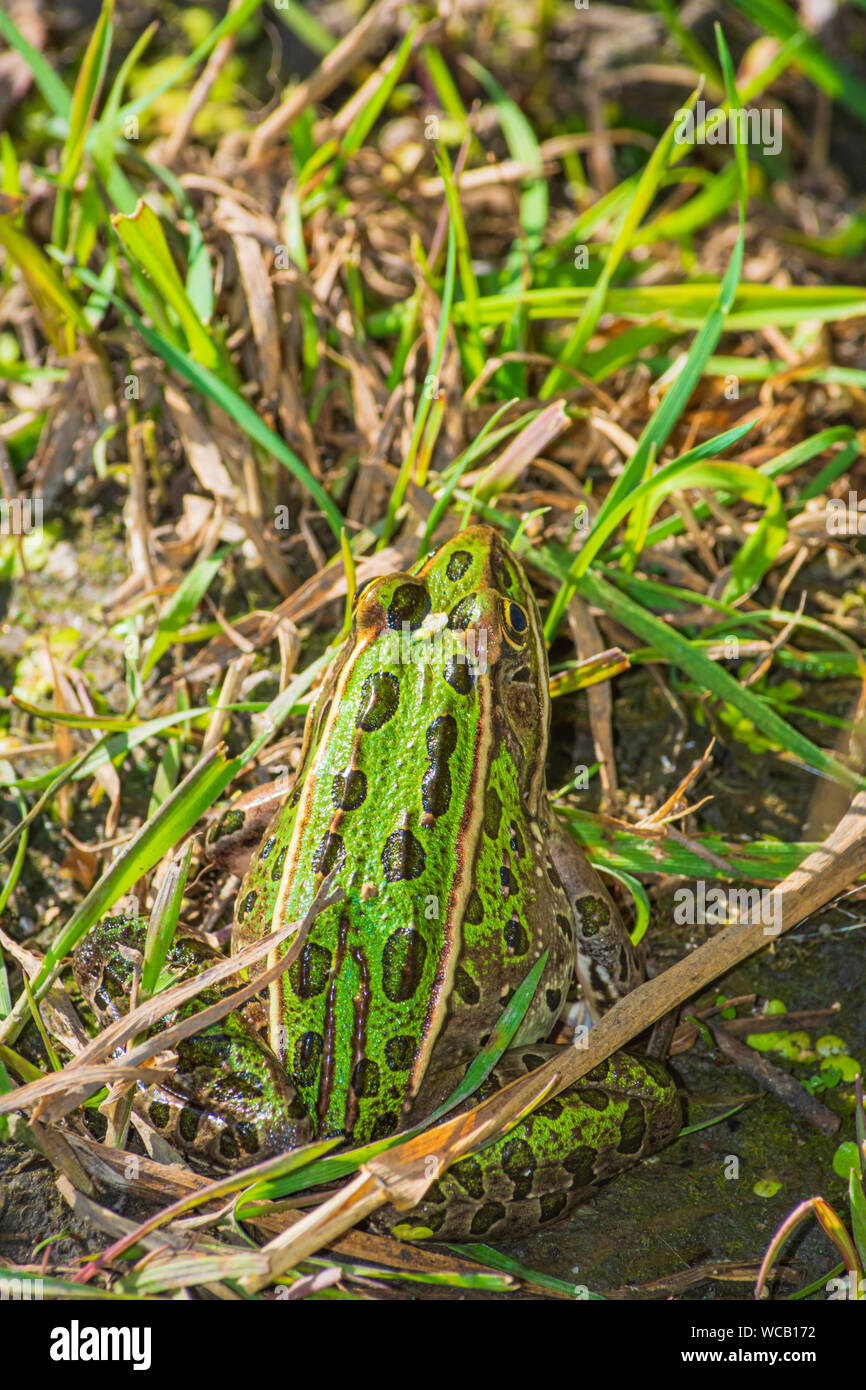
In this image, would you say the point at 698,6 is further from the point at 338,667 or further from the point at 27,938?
the point at 27,938

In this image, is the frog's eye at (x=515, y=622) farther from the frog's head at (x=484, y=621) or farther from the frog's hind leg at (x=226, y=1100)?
the frog's hind leg at (x=226, y=1100)

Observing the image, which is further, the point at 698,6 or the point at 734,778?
the point at 698,6

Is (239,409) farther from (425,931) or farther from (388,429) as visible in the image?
(425,931)

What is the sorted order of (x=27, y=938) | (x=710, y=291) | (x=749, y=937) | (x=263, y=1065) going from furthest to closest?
1. (x=710, y=291)
2. (x=27, y=938)
3. (x=749, y=937)
4. (x=263, y=1065)

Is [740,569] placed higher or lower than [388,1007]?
higher

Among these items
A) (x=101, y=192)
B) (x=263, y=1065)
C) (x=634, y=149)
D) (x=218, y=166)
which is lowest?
(x=263, y=1065)

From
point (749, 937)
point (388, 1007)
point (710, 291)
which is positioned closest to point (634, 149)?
point (710, 291)

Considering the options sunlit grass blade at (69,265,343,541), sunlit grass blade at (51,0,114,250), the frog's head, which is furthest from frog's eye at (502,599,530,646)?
sunlit grass blade at (51,0,114,250)
